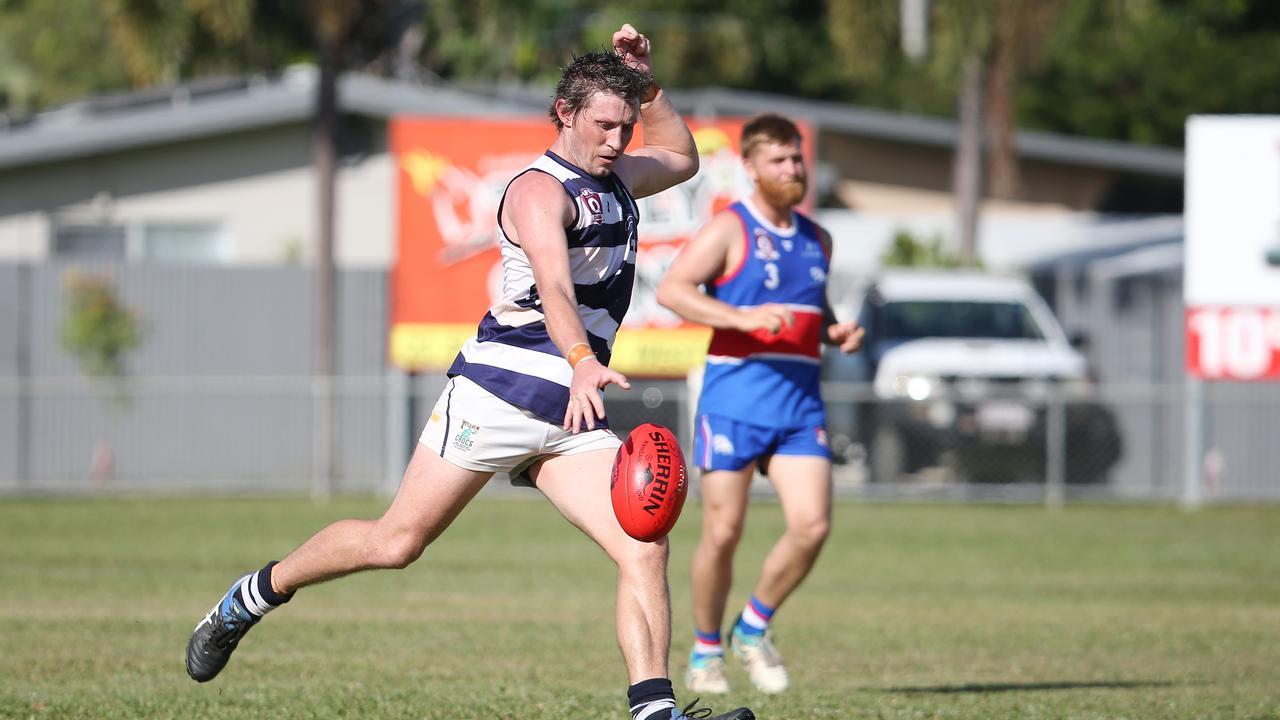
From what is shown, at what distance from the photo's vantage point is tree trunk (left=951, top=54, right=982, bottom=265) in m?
24.1

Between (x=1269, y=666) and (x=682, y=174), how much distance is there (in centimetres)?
445

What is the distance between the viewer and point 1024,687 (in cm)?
830

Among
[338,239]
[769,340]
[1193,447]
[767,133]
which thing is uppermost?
[338,239]

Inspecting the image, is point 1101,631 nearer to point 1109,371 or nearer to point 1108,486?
point 1108,486

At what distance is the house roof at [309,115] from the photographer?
24.9 metres

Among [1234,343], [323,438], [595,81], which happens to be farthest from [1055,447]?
[595,81]

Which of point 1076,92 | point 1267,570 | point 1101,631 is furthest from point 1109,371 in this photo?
point 1076,92

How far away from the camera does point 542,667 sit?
29.0ft

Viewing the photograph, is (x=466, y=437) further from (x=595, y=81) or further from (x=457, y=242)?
(x=457, y=242)

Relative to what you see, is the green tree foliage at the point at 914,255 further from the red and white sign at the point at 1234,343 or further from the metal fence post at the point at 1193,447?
the red and white sign at the point at 1234,343

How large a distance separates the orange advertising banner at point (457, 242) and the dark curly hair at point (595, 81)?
1543 cm

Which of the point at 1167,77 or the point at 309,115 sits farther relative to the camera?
the point at 1167,77

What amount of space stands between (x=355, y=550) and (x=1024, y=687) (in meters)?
3.46

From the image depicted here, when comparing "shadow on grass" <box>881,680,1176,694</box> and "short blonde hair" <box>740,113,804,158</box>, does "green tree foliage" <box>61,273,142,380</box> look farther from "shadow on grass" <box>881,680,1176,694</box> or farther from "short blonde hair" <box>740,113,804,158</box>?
"shadow on grass" <box>881,680,1176,694</box>
